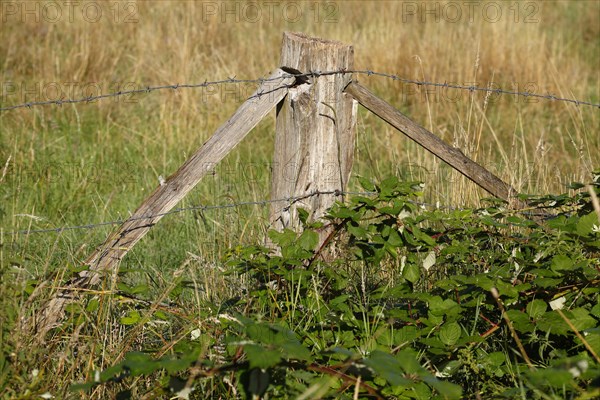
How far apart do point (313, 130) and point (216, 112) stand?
3.15 metres

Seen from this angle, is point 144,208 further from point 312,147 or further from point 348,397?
point 348,397

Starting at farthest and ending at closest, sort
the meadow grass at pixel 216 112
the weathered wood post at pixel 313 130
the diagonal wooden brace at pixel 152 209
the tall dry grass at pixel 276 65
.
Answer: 1. the tall dry grass at pixel 276 65
2. the meadow grass at pixel 216 112
3. the weathered wood post at pixel 313 130
4. the diagonal wooden brace at pixel 152 209

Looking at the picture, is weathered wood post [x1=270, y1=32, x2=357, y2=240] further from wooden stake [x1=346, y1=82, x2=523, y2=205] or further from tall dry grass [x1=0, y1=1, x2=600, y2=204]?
tall dry grass [x1=0, y1=1, x2=600, y2=204]

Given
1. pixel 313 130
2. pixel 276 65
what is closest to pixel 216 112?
pixel 276 65

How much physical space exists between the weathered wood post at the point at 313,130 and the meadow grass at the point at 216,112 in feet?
1.64

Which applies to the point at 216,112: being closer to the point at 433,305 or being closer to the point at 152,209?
the point at 152,209

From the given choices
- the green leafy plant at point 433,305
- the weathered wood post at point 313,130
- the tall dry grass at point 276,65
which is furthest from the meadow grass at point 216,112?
the green leafy plant at point 433,305

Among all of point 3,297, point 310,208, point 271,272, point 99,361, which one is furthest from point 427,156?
point 3,297

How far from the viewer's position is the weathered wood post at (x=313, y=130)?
326 centimetres

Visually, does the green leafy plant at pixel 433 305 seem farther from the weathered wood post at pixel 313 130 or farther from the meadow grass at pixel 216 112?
the meadow grass at pixel 216 112

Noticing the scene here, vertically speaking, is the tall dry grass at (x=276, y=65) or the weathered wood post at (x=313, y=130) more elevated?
the weathered wood post at (x=313, y=130)

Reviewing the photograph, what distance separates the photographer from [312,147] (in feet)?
10.8

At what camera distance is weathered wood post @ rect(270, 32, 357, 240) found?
3.26 metres

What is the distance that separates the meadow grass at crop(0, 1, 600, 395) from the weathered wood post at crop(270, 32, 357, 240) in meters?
0.50
